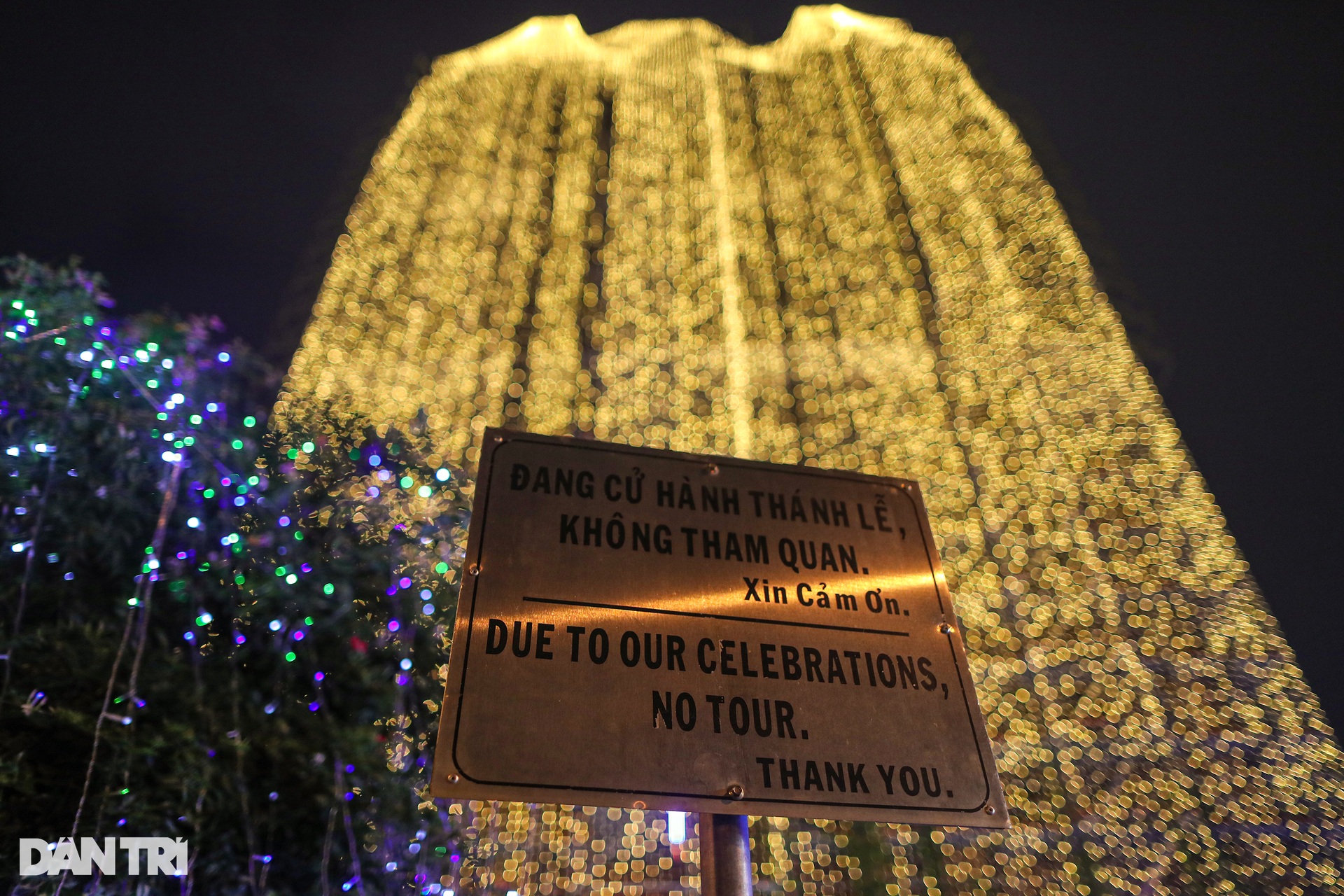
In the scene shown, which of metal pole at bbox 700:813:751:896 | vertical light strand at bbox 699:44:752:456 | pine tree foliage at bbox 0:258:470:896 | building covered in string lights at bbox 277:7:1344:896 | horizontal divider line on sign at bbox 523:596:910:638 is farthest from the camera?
vertical light strand at bbox 699:44:752:456

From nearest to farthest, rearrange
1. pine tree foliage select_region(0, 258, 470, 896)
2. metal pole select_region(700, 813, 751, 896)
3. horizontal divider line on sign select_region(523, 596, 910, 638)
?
metal pole select_region(700, 813, 751, 896)
horizontal divider line on sign select_region(523, 596, 910, 638)
pine tree foliage select_region(0, 258, 470, 896)

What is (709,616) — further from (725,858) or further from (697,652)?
(725,858)

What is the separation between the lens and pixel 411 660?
212cm

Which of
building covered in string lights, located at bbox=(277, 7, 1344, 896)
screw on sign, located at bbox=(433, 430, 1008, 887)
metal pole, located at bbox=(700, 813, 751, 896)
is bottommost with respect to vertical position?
metal pole, located at bbox=(700, 813, 751, 896)

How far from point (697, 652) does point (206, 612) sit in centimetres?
Answer: 186

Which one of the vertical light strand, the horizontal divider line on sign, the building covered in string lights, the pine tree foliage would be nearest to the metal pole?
the horizontal divider line on sign

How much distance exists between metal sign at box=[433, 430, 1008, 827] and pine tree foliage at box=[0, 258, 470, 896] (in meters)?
1.41

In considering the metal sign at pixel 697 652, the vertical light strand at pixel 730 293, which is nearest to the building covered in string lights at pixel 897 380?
the vertical light strand at pixel 730 293

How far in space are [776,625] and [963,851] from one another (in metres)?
5.33

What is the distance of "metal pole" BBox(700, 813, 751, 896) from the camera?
728 millimetres

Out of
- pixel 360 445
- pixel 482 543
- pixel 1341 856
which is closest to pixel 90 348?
pixel 360 445

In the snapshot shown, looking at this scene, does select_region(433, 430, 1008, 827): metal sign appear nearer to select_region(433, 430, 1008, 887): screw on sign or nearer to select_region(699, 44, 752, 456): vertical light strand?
select_region(433, 430, 1008, 887): screw on sign

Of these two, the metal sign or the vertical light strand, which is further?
the vertical light strand

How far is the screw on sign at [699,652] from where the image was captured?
0.74m
